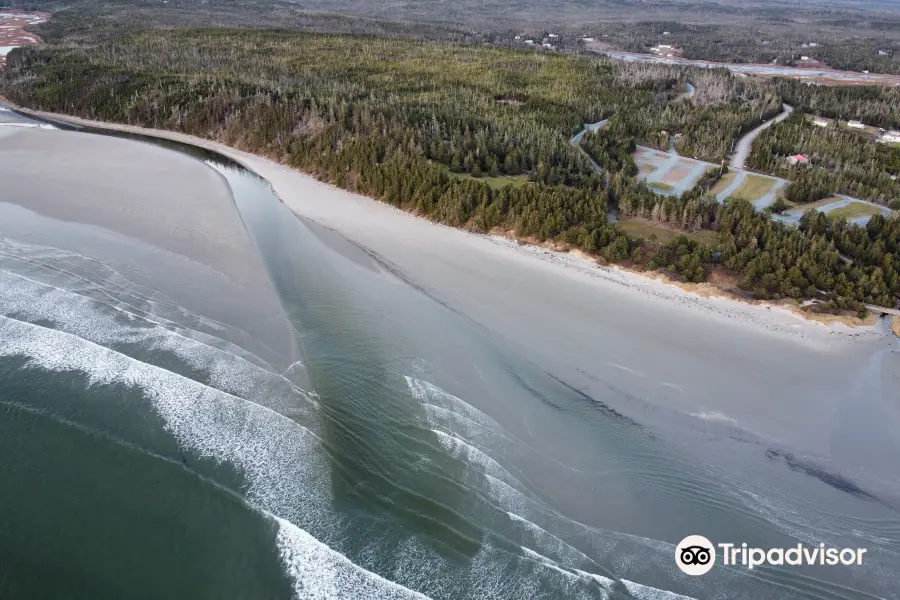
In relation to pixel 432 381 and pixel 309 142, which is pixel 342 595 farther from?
pixel 309 142

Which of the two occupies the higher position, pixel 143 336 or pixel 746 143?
pixel 746 143

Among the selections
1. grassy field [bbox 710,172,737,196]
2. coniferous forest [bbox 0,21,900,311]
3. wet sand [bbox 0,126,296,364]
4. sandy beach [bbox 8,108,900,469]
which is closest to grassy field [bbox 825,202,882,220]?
coniferous forest [bbox 0,21,900,311]

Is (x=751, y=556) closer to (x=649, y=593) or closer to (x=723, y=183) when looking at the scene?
(x=649, y=593)

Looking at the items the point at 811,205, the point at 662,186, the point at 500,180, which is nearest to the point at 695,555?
the point at 500,180

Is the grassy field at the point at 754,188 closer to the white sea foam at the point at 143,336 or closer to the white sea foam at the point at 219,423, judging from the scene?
the white sea foam at the point at 143,336

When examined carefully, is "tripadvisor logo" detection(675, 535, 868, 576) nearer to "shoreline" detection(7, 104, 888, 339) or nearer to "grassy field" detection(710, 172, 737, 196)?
"shoreline" detection(7, 104, 888, 339)

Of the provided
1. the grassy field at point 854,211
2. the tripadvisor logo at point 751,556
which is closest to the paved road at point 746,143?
the grassy field at point 854,211
